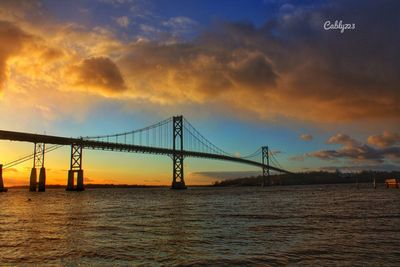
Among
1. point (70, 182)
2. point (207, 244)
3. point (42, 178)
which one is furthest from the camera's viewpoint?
point (70, 182)

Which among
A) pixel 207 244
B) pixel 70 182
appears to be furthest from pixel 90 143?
pixel 207 244

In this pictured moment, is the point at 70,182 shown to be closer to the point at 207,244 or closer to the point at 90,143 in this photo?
the point at 90,143

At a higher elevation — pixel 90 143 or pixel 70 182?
pixel 90 143

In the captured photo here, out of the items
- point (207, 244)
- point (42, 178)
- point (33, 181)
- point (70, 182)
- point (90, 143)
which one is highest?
point (90, 143)

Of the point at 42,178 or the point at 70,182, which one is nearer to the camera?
the point at 42,178

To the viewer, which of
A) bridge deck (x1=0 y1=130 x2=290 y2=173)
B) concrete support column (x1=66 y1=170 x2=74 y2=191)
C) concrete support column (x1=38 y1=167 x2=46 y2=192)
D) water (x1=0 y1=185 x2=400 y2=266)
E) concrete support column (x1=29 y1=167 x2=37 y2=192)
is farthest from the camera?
concrete support column (x1=66 y1=170 x2=74 y2=191)

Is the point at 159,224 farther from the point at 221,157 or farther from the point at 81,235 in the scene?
the point at 221,157

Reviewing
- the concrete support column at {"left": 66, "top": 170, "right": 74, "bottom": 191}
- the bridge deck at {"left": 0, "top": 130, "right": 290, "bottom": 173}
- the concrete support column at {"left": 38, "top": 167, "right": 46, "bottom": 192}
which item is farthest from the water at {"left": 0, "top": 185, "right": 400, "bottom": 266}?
the concrete support column at {"left": 66, "top": 170, "right": 74, "bottom": 191}

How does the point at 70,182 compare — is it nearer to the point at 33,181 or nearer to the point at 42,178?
the point at 42,178

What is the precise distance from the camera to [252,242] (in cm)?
1520

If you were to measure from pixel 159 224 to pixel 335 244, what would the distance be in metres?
10.3

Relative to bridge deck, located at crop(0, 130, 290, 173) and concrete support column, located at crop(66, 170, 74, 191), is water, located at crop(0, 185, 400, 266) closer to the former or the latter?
bridge deck, located at crop(0, 130, 290, 173)

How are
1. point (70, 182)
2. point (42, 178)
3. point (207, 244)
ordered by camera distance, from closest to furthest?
point (207, 244), point (42, 178), point (70, 182)

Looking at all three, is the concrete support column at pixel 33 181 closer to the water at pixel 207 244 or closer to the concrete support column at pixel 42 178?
the concrete support column at pixel 42 178
